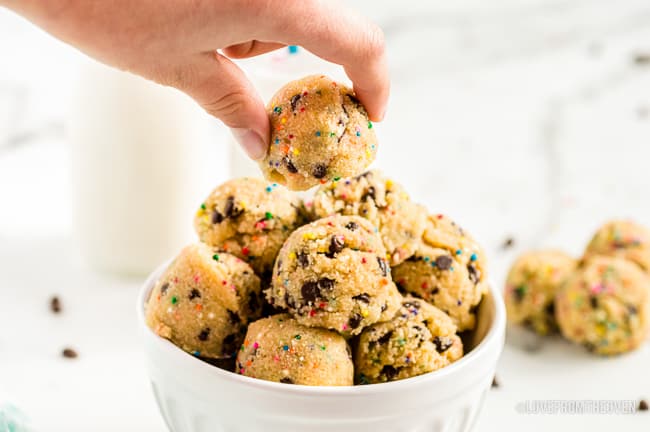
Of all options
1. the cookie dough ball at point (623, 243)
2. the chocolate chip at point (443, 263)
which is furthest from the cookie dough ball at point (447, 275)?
the cookie dough ball at point (623, 243)

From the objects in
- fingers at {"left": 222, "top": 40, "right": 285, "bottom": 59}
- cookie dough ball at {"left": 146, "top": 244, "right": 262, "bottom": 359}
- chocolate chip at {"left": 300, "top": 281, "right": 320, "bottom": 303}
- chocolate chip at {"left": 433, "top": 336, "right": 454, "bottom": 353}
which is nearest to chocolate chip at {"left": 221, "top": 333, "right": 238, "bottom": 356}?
cookie dough ball at {"left": 146, "top": 244, "right": 262, "bottom": 359}

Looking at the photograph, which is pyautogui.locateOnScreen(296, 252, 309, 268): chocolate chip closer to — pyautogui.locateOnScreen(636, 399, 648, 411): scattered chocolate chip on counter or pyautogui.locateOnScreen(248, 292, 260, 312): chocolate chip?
pyautogui.locateOnScreen(248, 292, 260, 312): chocolate chip

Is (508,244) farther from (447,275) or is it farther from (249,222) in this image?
(249,222)

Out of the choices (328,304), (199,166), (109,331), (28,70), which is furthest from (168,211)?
(28,70)

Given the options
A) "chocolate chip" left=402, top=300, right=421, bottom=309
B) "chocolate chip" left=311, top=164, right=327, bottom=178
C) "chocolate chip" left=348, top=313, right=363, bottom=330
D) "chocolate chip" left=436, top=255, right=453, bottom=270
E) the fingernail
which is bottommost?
"chocolate chip" left=402, top=300, right=421, bottom=309

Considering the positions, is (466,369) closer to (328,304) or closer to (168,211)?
(328,304)

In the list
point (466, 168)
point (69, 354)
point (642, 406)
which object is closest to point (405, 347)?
point (642, 406)

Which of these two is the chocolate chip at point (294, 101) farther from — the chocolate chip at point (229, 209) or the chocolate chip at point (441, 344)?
the chocolate chip at point (441, 344)
